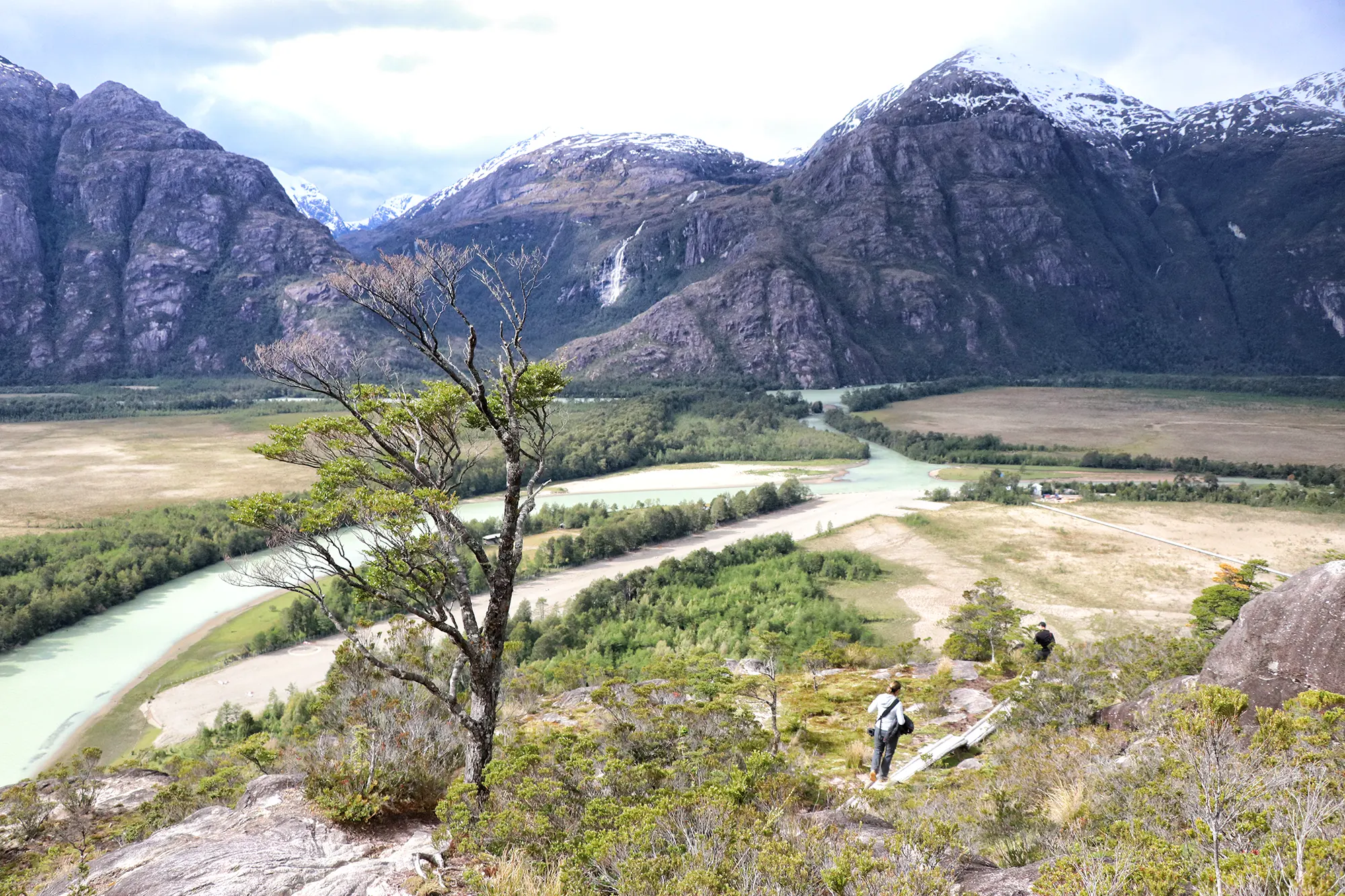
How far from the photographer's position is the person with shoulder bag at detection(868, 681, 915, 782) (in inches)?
551

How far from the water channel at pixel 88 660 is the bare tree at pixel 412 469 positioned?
2465 centimetres

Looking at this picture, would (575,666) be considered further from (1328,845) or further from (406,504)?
(1328,845)

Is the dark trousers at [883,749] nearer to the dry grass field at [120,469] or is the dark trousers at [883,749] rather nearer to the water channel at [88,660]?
the water channel at [88,660]

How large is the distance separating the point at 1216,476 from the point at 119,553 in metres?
113

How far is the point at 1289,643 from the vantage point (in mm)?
12586

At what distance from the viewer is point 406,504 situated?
35.6 feet

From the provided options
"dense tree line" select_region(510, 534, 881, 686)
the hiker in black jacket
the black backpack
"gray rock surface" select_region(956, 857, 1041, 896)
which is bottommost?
"dense tree line" select_region(510, 534, 881, 686)

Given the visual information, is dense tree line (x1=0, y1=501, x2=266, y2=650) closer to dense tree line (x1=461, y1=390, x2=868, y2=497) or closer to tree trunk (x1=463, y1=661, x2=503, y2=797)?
dense tree line (x1=461, y1=390, x2=868, y2=497)

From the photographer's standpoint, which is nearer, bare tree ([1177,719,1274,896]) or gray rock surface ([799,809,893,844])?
bare tree ([1177,719,1274,896])

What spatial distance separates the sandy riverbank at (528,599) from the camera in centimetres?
3455

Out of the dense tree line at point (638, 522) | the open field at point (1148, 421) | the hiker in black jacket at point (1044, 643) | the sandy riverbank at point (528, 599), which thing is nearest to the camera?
the hiker in black jacket at point (1044, 643)

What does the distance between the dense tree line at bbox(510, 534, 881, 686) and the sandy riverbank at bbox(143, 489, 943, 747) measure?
4396 mm

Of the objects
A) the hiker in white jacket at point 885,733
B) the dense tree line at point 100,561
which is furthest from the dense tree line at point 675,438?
the hiker in white jacket at point 885,733

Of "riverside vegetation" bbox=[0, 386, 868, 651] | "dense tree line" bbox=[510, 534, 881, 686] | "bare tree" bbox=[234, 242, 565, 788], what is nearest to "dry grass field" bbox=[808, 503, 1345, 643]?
"dense tree line" bbox=[510, 534, 881, 686]
